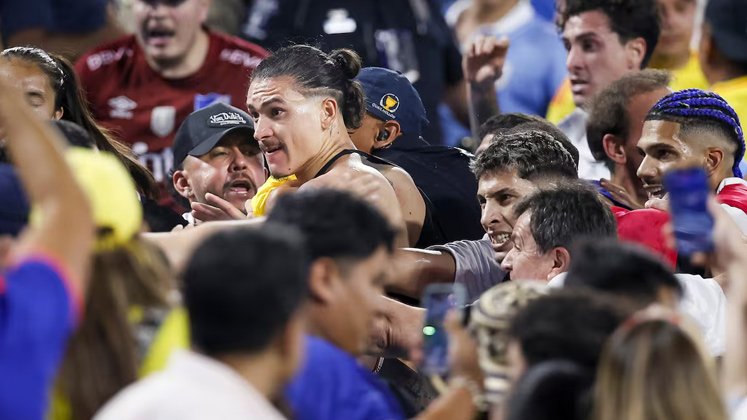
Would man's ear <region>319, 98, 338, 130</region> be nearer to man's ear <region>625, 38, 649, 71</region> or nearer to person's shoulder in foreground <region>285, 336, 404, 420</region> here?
man's ear <region>625, 38, 649, 71</region>

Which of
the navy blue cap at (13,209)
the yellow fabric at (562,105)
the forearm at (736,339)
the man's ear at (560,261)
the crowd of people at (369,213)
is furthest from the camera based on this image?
the yellow fabric at (562,105)

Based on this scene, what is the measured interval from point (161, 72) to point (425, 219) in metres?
2.59

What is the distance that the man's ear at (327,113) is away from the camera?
19.3 ft

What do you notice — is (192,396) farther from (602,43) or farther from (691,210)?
(602,43)

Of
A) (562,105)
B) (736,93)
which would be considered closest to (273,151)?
(736,93)

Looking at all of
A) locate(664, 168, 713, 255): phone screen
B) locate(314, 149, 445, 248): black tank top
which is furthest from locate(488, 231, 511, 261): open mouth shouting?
locate(664, 168, 713, 255): phone screen

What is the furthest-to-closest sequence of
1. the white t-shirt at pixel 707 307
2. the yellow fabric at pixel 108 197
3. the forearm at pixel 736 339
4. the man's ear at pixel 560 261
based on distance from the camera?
1. the man's ear at pixel 560 261
2. the white t-shirt at pixel 707 307
3. the forearm at pixel 736 339
4. the yellow fabric at pixel 108 197

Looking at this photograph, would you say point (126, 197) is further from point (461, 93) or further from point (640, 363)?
point (461, 93)

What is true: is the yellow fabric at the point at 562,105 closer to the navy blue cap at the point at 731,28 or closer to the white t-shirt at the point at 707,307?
the navy blue cap at the point at 731,28

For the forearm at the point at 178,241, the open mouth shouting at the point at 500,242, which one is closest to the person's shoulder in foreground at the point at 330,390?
the forearm at the point at 178,241

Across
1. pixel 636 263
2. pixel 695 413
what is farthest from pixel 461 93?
pixel 695 413

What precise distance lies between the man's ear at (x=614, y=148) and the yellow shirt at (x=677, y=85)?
1.22m

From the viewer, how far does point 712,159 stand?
5.72 m

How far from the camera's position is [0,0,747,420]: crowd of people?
3016 mm
